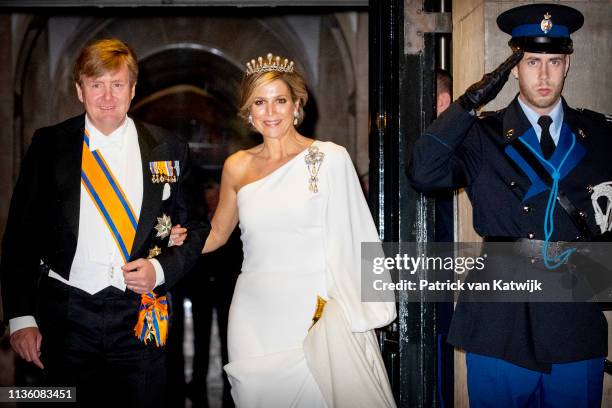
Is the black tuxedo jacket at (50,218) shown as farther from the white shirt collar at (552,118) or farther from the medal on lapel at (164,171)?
the white shirt collar at (552,118)

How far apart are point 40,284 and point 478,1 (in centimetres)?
236

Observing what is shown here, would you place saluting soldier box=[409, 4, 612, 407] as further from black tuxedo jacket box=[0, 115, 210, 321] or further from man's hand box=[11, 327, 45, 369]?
man's hand box=[11, 327, 45, 369]

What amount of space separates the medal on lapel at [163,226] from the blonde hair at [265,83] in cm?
66

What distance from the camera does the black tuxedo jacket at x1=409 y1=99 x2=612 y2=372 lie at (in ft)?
9.16

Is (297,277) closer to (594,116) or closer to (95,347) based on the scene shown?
(95,347)

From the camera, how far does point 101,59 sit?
10.4 feet

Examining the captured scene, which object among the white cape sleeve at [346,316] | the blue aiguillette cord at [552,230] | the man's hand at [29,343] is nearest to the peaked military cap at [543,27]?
the blue aiguillette cord at [552,230]

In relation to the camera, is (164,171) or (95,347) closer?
(95,347)

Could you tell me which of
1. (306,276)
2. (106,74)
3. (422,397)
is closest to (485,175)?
(306,276)

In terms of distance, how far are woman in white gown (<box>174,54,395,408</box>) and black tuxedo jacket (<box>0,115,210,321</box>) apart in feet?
1.40

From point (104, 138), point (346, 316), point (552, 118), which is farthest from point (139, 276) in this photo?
point (552, 118)

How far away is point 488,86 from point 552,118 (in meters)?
0.33

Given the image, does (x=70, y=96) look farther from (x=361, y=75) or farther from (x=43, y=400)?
(x=43, y=400)

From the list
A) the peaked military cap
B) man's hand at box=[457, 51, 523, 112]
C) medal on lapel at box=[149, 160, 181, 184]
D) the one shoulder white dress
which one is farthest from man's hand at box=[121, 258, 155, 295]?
the peaked military cap
